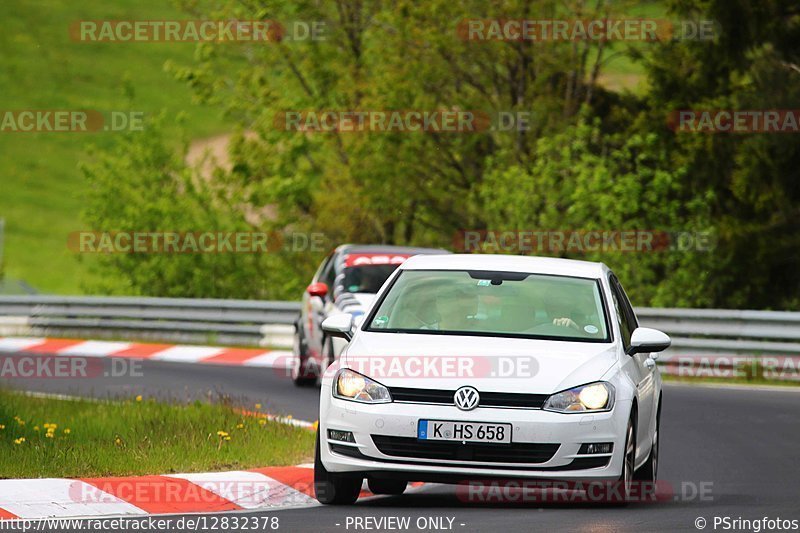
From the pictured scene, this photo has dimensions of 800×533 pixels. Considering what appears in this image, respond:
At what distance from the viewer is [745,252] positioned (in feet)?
95.8

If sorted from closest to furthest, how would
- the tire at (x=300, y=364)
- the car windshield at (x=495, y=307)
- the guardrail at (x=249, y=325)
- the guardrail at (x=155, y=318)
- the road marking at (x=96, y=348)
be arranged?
the car windshield at (x=495, y=307)
the tire at (x=300, y=364)
the guardrail at (x=249, y=325)
the road marking at (x=96, y=348)
the guardrail at (x=155, y=318)

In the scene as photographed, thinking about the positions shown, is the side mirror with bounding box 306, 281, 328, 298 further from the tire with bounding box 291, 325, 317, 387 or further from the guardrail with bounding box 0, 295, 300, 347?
the guardrail with bounding box 0, 295, 300, 347

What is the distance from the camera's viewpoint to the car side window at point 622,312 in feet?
35.4

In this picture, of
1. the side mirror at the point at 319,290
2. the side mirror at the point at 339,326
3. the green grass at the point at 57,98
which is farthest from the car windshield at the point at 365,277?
the green grass at the point at 57,98

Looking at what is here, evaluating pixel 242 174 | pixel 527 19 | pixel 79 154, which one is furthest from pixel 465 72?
pixel 79 154

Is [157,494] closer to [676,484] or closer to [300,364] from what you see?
[676,484]

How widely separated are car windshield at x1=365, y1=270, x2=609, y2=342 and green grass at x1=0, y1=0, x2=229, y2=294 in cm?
6813

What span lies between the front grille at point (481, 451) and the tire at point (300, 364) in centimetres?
1131

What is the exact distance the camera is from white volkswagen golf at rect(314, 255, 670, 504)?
9.65 metres

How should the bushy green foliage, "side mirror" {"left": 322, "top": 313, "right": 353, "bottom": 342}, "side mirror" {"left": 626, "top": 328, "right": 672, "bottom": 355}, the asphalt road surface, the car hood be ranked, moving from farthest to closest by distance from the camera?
the bushy green foliage → "side mirror" {"left": 322, "top": 313, "right": 353, "bottom": 342} → "side mirror" {"left": 626, "top": 328, "right": 672, "bottom": 355} → the car hood → the asphalt road surface

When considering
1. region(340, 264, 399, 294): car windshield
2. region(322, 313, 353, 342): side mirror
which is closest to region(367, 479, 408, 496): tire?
region(322, 313, 353, 342): side mirror

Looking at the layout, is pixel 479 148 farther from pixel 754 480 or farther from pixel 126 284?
pixel 754 480

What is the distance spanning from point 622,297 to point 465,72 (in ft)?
82.0

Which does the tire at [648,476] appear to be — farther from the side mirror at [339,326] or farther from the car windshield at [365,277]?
the car windshield at [365,277]
